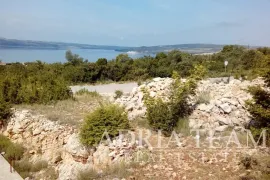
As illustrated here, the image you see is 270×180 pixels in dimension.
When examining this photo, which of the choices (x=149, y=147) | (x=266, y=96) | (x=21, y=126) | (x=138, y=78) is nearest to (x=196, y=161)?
(x=149, y=147)

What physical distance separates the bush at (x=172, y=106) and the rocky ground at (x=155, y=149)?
0.87ft

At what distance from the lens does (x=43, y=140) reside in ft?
25.7

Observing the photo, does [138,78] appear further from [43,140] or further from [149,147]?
[149,147]

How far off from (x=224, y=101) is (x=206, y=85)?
2.30 m

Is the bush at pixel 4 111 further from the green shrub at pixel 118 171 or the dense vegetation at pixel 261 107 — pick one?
the dense vegetation at pixel 261 107

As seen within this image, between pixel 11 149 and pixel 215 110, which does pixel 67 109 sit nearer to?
pixel 11 149

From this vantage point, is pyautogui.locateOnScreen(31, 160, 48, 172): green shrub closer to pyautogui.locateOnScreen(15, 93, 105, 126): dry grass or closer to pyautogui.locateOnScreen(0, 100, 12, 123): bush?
pyautogui.locateOnScreen(15, 93, 105, 126): dry grass

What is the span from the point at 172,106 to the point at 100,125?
5.82 ft

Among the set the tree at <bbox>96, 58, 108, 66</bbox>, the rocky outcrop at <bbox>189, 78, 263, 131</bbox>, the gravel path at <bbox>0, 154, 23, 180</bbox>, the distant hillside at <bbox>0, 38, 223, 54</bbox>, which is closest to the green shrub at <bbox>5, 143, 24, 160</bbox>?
the gravel path at <bbox>0, 154, 23, 180</bbox>

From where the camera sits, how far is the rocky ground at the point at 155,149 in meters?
5.13

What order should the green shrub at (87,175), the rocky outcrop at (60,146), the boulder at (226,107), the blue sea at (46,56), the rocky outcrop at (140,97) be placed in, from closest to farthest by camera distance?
the green shrub at (87,175) → the rocky outcrop at (60,146) → the boulder at (226,107) → the rocky outcrop at (140,97) → the blue sea at (46,56)

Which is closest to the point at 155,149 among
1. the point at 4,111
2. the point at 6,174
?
the point at 6,174

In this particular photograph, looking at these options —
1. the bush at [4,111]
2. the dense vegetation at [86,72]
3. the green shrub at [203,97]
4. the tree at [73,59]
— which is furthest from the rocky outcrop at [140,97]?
the tree at [73,59]

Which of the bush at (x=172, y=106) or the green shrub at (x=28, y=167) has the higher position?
the bush at (x=172, y=106)
